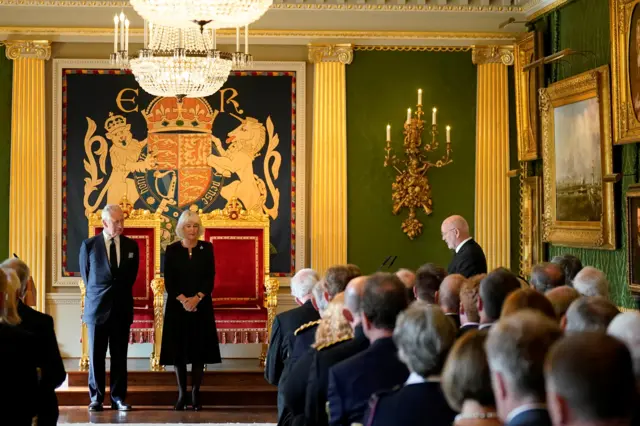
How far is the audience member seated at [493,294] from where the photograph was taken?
4098mm

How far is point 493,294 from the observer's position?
13.5 ft

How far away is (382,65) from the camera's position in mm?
11195

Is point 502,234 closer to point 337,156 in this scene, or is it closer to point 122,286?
point 337,156

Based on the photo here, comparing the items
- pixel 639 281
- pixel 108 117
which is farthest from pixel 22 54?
pixel 639 281

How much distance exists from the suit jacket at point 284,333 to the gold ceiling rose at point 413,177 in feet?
14.8

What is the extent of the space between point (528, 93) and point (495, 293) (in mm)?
6693

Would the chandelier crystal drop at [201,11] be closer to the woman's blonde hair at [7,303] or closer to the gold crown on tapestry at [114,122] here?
the woman's blonde hair at [7,303]

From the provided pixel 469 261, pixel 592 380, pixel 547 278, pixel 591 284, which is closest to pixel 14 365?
pixel 591 284

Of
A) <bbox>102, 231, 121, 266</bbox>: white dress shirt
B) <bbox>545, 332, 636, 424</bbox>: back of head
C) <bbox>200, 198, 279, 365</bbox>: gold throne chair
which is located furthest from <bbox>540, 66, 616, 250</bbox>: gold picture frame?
<bbox>545, 332, 636, 424</bbox>: back of head

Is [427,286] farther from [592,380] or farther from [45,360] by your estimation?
[592,380]

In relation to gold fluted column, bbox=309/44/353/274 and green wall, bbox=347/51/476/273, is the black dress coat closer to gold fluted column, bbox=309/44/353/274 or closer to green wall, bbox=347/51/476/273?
gold fluted column, bbox=309/44/353/274

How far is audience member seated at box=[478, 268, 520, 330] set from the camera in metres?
4.10

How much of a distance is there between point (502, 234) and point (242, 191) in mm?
2934

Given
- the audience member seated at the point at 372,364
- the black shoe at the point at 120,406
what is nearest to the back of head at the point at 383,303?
the audience member seated at the point at 372,364
